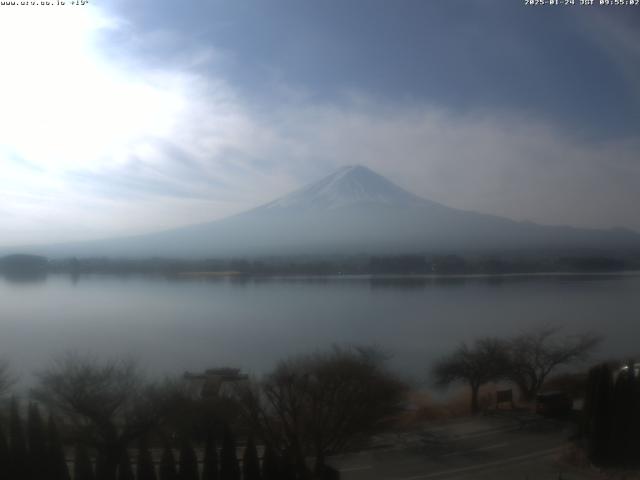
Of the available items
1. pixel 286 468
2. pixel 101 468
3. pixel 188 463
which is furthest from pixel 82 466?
pixel 286 468

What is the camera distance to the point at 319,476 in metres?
4.25

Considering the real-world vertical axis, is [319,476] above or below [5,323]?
below

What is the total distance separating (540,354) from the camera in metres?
6.45

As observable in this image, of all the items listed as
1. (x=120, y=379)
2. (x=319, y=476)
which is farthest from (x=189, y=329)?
(x=319, y=476)

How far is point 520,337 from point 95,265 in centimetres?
535

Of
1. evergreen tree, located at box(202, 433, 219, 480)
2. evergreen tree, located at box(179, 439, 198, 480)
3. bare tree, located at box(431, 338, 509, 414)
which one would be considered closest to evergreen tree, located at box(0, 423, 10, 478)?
evergreen tree, located at box(179, 439, 198, 480)

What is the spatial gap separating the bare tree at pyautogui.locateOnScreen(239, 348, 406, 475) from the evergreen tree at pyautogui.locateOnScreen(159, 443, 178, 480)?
2.46 feet

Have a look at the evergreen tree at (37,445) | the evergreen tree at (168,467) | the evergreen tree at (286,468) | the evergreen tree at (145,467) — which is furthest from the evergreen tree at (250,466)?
the evergreen tree at (37,445)

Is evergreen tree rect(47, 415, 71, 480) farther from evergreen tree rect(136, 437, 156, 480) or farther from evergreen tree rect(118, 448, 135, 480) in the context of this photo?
evergreen tree rect(136, 437, 156, 480)

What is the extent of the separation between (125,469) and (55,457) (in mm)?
522

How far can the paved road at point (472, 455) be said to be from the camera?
14.3ft

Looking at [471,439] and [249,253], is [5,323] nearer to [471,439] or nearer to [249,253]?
[249,253]

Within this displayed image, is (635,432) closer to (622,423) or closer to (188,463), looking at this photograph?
(622,423)

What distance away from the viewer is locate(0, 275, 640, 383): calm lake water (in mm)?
5535
